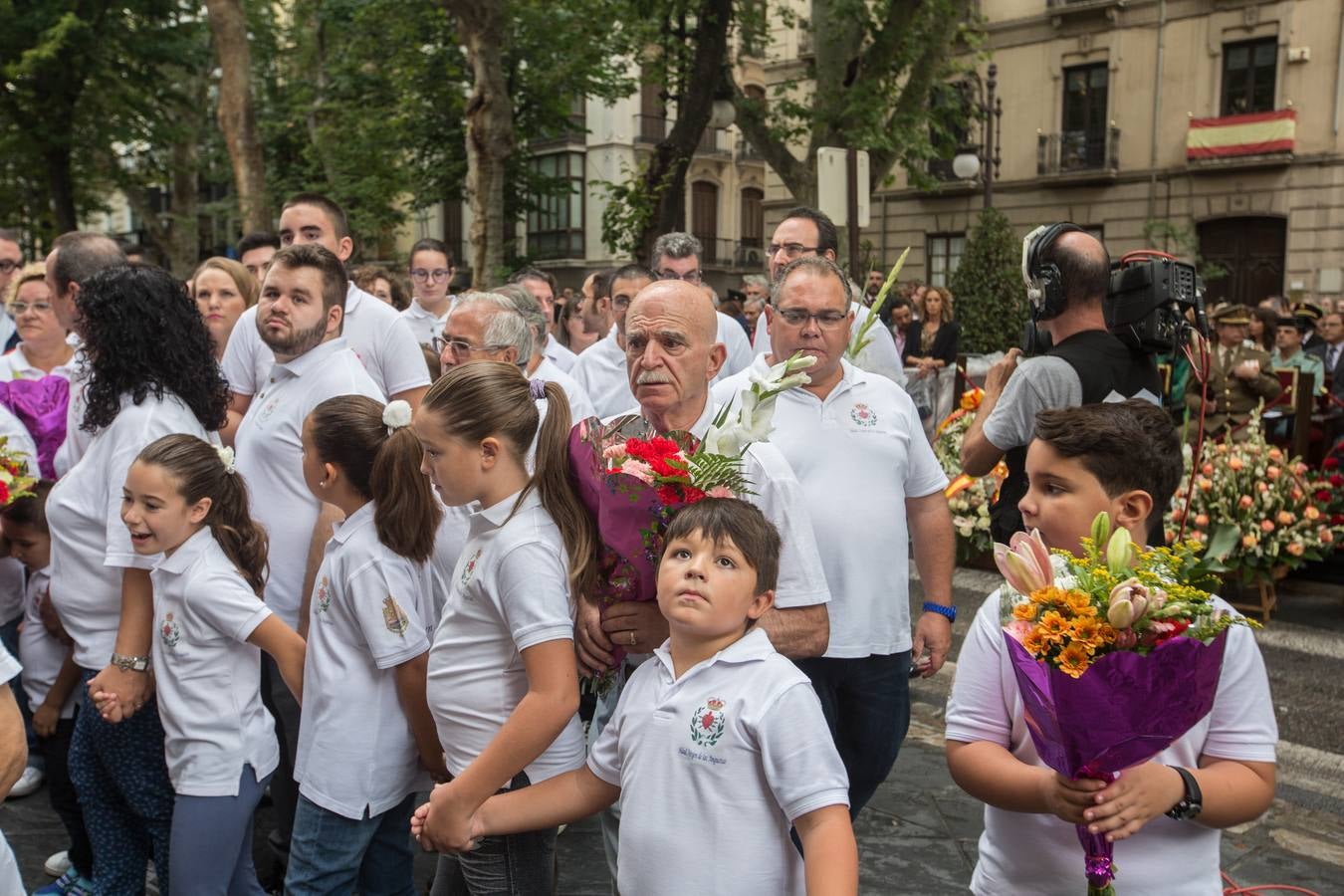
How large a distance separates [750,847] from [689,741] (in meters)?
0.23

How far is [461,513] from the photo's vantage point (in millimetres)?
4031

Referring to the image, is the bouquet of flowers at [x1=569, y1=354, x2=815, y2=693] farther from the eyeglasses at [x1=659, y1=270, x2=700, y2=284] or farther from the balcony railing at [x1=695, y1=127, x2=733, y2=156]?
the balcony railing at [x1=695, y1=127, x2=733, y2=156]

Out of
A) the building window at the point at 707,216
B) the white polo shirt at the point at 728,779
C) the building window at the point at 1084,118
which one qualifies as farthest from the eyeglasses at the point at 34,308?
the building window at the point at 707,216

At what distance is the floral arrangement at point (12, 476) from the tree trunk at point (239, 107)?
36.7 feet

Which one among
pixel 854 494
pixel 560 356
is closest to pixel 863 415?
pixel 854 494

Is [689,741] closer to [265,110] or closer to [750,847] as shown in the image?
[750,847]

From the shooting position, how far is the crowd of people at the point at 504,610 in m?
2.36

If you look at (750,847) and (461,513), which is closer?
(750,847)

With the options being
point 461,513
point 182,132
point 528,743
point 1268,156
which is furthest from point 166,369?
point 1268,156

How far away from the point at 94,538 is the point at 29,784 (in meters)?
1.83

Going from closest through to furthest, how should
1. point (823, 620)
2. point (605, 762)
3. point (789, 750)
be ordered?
point (789, 750), point (605, 762), point (823, 620)

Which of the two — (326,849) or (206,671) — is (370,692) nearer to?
(326,849)

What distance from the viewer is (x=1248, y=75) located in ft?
88.4

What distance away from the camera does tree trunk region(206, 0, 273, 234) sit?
15.2 m
